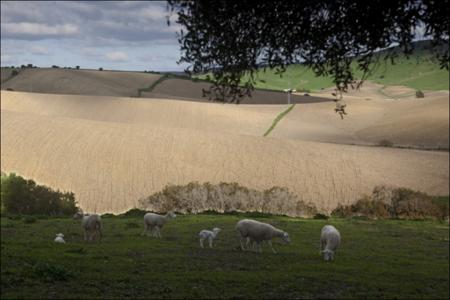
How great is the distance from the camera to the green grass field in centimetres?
1830

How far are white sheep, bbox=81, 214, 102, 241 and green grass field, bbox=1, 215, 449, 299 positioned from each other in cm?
55

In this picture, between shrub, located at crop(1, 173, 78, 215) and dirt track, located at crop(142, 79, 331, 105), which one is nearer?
shrub, located at crop(1, 173, 78, 215)

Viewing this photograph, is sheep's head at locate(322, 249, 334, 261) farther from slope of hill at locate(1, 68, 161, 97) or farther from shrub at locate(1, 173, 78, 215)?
slope of hill at locate(1, 68, 161, 97)

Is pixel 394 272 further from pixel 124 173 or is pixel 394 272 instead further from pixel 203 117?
pixel 203 117

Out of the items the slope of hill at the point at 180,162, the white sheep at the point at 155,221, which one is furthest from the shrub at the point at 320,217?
the white sheep at the point at 155,221

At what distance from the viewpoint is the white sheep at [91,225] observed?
1105 inches

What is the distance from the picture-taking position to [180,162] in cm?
7400

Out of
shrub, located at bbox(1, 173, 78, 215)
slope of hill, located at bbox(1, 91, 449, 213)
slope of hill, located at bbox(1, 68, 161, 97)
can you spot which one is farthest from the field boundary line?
shrub, located at bbox(1, 173, 78, 215)

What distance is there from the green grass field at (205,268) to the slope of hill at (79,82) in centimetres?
13094

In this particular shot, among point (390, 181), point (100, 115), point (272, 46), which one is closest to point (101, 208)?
point (390, 181)

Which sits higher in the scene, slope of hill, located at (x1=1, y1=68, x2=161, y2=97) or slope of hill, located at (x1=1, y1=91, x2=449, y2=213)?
slope of hill, located at (x1=1, y1=68, x2=161, y2=97)

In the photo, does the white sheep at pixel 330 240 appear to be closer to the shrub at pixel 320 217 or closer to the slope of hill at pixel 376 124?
the shrub at pixel 320 217

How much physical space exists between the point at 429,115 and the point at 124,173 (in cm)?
6931

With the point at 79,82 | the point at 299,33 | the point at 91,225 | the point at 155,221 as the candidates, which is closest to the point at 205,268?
the point at 91,225
